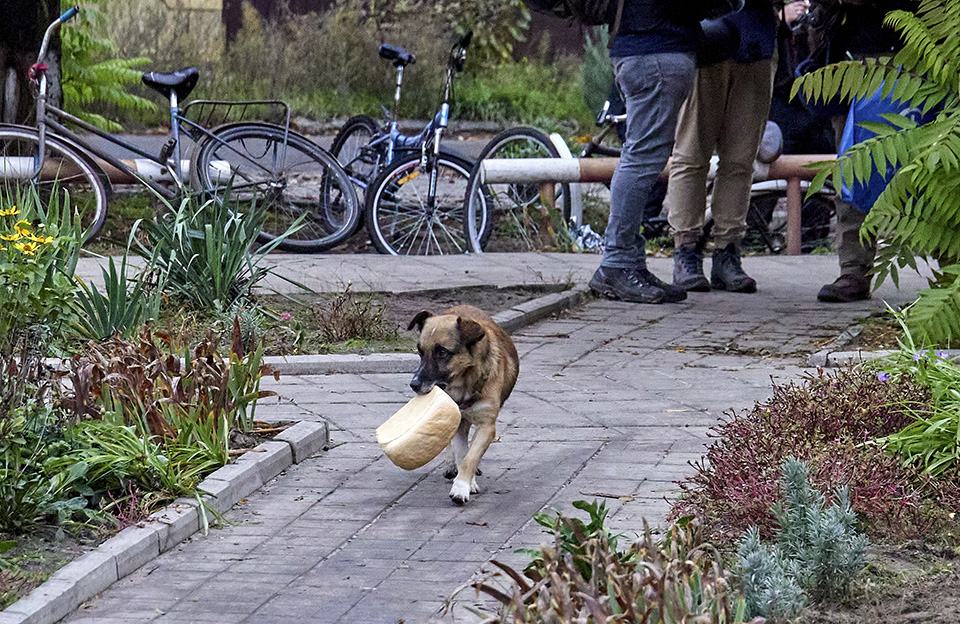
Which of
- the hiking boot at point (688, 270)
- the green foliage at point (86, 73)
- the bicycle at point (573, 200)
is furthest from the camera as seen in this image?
the green foliage at point (86, 73)

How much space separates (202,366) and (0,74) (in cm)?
665

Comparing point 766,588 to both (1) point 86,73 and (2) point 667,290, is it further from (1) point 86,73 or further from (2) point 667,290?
(1) point 86,73

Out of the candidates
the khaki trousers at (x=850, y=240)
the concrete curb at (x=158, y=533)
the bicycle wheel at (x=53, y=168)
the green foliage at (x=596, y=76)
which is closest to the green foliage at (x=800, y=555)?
the concrete curb at (x=158, y=533)

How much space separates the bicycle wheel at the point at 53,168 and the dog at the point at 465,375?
18.4 ft

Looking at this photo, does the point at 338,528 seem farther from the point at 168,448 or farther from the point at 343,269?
the point at 343,269

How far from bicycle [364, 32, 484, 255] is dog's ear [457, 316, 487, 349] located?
627cm

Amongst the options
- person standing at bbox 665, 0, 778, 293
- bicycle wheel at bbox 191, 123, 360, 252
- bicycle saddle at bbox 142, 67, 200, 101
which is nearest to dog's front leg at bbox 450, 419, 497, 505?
person standing at bbox 665, 0, 778, 293

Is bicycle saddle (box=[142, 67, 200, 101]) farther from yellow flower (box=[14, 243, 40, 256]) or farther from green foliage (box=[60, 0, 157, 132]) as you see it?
yellow flower (box=[14, 243, 40, 256])

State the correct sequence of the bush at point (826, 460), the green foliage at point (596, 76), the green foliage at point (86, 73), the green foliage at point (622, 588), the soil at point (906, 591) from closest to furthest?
the green foliage at point (622, 588), the soil at point (906, 591), the bush at point (826, 460), the green foliage at point (86, 73), the green foliage at point (596, 76)

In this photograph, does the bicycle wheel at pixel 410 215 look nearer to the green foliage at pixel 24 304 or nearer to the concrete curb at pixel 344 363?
the concrete curb at pixel 344 363

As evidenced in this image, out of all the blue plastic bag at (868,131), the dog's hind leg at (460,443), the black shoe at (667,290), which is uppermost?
the blue plastic bag at (868,131)

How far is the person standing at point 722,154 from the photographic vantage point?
331 inches

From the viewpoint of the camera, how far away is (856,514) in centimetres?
388

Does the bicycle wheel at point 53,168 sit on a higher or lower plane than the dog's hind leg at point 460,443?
higher
